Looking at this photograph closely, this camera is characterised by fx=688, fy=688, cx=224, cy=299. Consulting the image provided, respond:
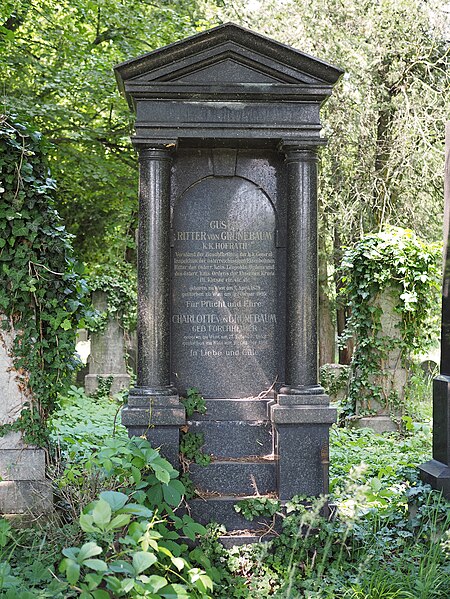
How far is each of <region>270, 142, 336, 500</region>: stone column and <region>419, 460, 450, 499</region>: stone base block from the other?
810mm

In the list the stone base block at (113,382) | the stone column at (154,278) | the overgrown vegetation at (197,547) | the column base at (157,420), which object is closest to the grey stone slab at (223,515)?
the overgrown vegetation at (197,547)

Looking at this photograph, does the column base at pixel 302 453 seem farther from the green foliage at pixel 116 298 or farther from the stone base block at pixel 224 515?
the green foliage at pixel 116 298

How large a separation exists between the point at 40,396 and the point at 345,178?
8.85 m

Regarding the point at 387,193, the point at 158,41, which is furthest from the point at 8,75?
the point at 387,193

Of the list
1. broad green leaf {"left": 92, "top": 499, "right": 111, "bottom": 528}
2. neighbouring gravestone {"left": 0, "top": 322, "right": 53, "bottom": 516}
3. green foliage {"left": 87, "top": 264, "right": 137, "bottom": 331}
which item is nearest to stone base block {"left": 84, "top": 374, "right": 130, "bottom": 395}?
green foliage {"left": 87, "top": 264, "right": 137, "bottom": 331}

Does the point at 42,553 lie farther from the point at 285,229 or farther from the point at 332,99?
the point at 332,99

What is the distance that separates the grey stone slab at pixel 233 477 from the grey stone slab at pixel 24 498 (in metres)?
1.10

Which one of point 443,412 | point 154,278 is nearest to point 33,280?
point 154,278

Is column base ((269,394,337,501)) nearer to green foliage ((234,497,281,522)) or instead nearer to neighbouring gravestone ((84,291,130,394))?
green foliage ((234,497,281,522))

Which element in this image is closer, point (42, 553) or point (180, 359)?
point (42, 553)

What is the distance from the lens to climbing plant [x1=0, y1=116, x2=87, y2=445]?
520cm

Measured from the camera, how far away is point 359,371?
30.9 ft

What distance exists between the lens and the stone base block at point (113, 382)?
1260cm

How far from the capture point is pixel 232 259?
5.53 meters
